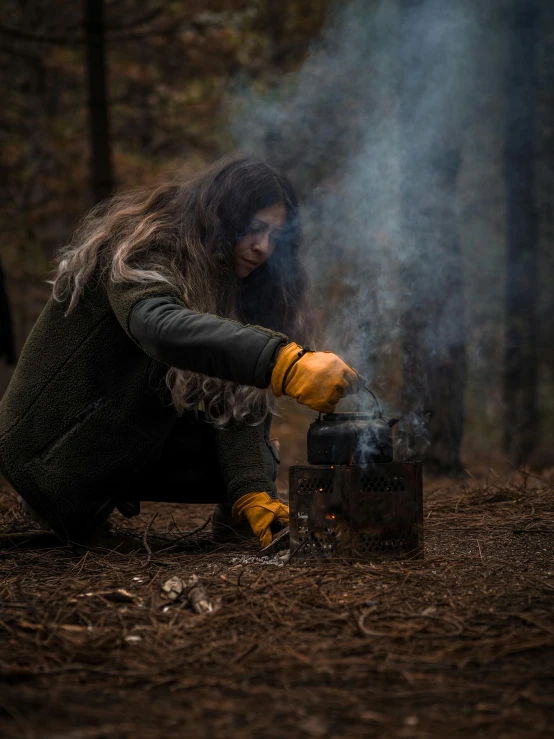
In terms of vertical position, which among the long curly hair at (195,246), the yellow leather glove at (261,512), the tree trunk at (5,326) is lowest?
the yellow leather glove at (261,512)

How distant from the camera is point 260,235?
9.77ft

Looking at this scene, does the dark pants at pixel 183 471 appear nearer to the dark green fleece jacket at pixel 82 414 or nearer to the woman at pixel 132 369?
the woman at pixel 132 369

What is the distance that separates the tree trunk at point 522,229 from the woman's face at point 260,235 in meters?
5.19

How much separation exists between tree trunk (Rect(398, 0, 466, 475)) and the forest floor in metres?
2.07

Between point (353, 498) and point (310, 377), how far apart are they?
19.4 inches

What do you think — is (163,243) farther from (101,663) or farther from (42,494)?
(101,663)

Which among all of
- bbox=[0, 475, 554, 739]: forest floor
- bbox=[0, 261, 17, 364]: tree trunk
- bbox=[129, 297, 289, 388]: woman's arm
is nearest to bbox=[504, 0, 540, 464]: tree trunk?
bbox=[0, 261, 17, 364]: tree trunk

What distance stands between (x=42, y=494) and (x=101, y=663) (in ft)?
4.56

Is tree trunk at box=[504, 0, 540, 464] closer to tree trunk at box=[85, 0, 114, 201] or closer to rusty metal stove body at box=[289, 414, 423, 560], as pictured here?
tree trunk at box=[85, 0, 114, 201]

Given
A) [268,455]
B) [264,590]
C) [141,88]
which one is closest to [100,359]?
[268,455]

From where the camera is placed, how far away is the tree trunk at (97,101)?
7.21 meters

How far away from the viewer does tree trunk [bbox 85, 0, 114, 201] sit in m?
7.21

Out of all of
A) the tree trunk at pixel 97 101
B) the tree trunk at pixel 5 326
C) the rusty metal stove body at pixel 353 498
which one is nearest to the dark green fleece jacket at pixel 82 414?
the rusty metal stove body at pixel 353 498

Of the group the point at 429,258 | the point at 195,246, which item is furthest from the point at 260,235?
the point at 429,258
